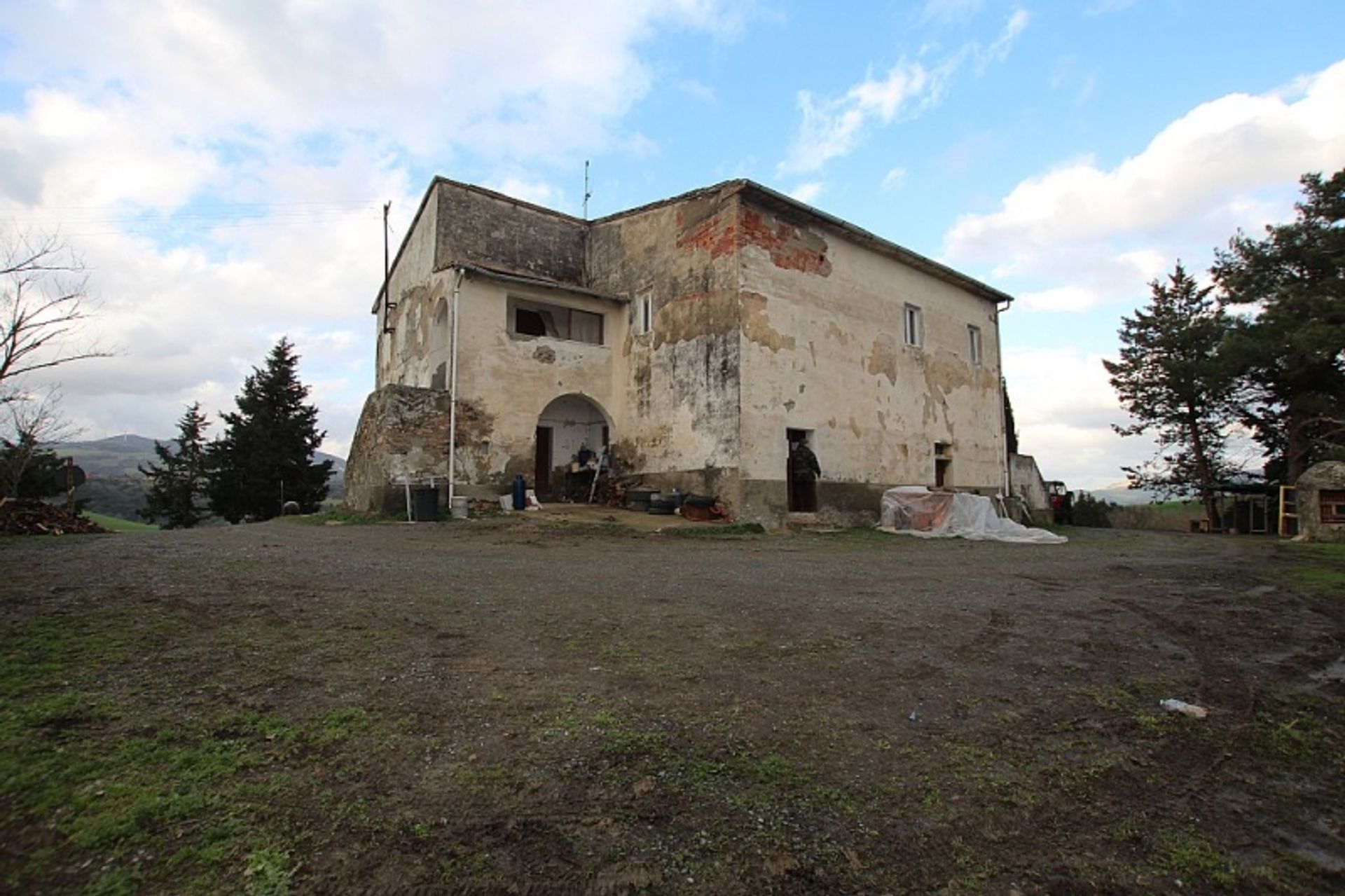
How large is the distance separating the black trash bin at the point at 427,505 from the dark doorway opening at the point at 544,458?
4099 millimetres

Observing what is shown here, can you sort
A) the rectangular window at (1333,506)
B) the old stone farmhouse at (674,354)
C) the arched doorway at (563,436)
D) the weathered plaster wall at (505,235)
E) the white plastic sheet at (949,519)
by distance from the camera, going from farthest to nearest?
the arched doorway at (563,436)
the weathered plaster wall at (505,235)
the old stone farmhouse at (674,354)
the white plastic sheet at (949,519)
the rectangular window at (1333,506)

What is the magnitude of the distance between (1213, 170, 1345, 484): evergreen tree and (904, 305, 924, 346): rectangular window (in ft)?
32.3

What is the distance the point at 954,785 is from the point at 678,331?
558 inches

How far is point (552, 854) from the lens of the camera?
1.97 m

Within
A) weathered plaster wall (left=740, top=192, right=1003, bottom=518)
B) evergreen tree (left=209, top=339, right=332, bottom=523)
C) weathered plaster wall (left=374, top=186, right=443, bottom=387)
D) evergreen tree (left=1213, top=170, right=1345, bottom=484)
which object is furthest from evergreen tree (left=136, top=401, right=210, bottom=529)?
evergreen tree (left=1213, top=170, right=1345, bottom=484)

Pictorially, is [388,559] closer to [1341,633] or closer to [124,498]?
[1341,633]

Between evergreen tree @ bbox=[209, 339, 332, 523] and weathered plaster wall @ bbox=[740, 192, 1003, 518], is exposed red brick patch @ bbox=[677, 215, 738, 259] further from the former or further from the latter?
evergreen tree @ bbox=[209, 339, 332, 523]

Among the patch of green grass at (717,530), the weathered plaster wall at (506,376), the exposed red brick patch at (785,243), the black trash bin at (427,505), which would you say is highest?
the exposed red brick patch at (785,243)

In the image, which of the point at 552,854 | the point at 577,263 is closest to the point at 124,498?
the point at 577,263

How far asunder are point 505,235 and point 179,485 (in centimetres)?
1986

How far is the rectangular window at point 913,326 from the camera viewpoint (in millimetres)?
19156

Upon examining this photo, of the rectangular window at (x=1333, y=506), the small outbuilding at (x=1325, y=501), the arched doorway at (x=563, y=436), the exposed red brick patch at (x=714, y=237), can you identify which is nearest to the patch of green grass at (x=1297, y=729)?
the exposed red brick patch at (x=714, y=237)

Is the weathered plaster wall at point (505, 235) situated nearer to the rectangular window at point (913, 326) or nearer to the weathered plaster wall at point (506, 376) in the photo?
the weathered plaster wall at point (506, 376)

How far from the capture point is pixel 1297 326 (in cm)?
1892
